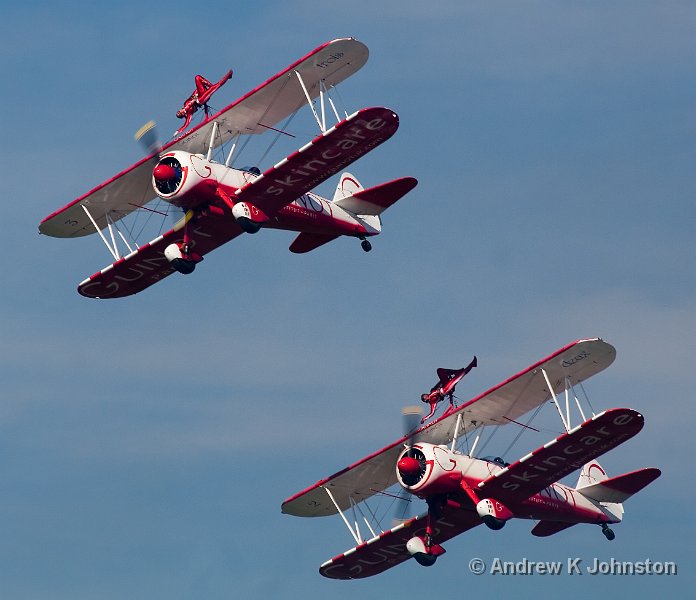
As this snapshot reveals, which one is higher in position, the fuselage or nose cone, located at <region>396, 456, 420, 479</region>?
nose cone, located at <region>396, 456, 420, 479</region>

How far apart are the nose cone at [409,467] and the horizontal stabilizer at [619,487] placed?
7.45 meters

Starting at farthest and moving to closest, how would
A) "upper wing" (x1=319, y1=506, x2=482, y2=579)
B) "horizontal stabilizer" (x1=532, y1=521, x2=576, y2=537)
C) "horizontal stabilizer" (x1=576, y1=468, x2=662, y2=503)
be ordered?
"horizontal stabilizer" (x1=532, y1=521, x2=576, y2=537), "horizontal stabilizer" (x1=576, y1=468, x2=662, y2=503), "upper wing" (x1=319, y1=506, x2=482, y2=579)

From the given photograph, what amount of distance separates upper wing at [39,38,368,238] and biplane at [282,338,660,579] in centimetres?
1023

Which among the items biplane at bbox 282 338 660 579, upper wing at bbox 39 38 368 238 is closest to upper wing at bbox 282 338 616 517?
biplane at bbox 282 338 660 579

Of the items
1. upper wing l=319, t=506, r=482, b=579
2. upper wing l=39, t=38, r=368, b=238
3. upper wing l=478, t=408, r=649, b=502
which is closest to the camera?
upper wing l=478, t=408, r=649, b=502

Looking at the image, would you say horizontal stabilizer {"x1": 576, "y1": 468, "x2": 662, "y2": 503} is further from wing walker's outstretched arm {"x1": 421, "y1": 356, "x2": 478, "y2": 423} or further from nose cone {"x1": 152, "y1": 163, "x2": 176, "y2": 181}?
nose cone {"x1": 152, "y1": 163, "x2": 176, "y2": 181}

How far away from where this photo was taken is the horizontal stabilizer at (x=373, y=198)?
6412 centimetres

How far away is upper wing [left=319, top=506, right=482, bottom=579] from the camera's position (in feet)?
197

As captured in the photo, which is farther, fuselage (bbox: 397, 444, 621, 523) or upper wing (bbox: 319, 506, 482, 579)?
upper wing (bbox: 319, 506, 482, 579)

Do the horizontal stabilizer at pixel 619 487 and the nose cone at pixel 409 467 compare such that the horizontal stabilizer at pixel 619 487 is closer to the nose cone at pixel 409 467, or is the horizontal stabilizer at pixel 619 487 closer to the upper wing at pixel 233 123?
the nose cone at pixel 409 467

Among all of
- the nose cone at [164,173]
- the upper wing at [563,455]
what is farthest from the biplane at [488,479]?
the nose cone at [164,173]

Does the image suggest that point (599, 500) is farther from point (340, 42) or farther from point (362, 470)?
point (340, 42)

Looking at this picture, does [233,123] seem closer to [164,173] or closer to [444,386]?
[164,173]

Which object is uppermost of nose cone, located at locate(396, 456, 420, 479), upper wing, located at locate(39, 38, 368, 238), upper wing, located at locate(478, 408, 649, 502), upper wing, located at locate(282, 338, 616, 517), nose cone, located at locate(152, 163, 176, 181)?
upper wing, located at locate(39, 38, 368, 238)
